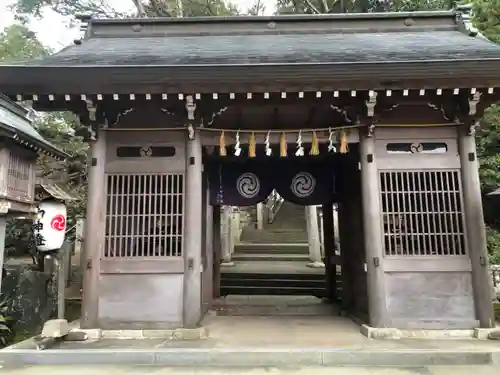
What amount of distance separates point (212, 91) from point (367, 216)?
133 inches

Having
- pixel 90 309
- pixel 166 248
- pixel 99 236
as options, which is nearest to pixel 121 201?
pixel 99 236

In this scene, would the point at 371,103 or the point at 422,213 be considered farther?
the point at 422,213

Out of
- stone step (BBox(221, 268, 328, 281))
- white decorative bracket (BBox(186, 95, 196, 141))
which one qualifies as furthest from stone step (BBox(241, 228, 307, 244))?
white decorative bracket (BBox(186, 95, 196, 141))

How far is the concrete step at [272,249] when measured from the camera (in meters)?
18.4

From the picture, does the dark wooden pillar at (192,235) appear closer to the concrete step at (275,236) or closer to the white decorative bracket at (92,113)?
the white decorative bracket at (92,113)

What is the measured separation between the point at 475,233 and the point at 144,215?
5.73 metres

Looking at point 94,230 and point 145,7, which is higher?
point 145,7

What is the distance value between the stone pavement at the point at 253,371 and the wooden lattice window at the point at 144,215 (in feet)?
6.69

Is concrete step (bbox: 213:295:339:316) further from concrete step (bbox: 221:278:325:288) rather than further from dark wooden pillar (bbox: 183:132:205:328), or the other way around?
dark wooden pillar (bbox: 183:132:205:328)

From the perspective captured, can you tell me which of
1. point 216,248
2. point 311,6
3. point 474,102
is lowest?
point 216,248

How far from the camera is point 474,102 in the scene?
20.9 feet

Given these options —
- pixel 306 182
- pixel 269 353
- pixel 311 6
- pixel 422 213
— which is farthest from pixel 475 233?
pixel 311 6

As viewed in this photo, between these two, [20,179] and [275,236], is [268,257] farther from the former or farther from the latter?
[20,179]

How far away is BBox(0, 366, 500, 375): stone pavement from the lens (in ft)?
16.4
